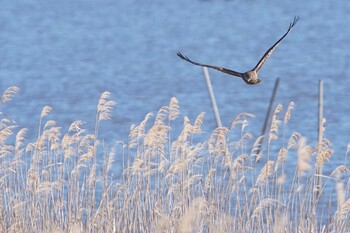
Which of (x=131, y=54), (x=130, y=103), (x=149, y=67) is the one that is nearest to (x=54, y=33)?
(x=131, y=54)

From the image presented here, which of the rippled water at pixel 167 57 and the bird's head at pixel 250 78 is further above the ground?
the rippled water at pixel 167 57

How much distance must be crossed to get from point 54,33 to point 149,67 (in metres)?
4.95

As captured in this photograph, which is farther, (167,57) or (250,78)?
(167,57)

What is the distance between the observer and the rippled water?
1529 centimetres

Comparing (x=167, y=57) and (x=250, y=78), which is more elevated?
(x=167, y=57)

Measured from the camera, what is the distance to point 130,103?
15930mm

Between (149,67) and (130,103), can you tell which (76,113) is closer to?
(130,103)

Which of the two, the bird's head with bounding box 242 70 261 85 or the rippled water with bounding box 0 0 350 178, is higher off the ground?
the rippled water with bounding box 0 0 350 178

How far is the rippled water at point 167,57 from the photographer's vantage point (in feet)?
50.2

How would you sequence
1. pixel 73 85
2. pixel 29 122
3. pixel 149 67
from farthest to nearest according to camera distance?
pixel 149 67
pixel 73 85
pixel 29 122

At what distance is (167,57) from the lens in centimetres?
2117

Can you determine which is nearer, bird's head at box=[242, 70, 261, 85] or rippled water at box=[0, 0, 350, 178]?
bird's head at box=[242, 70, 261, 85]

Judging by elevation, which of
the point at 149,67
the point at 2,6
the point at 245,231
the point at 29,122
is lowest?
the point at 245,231

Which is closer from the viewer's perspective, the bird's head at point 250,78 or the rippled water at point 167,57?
the bird's head at point 250,78
